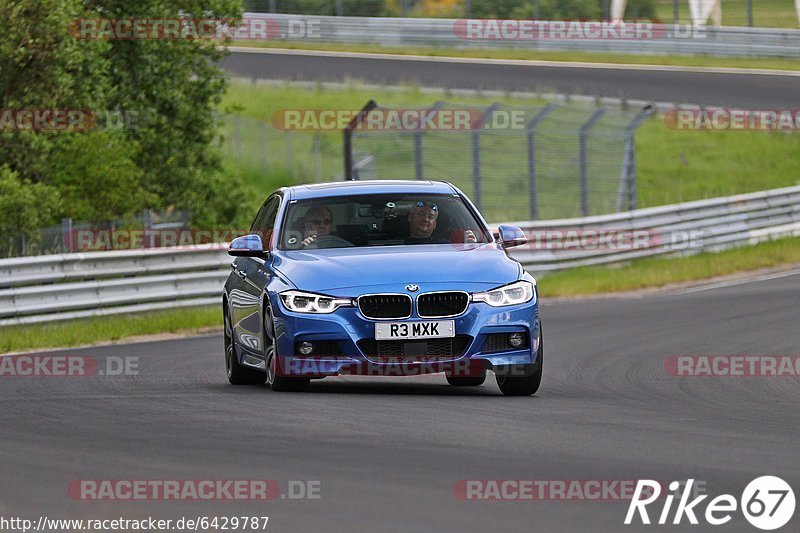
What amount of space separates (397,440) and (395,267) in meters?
2.40

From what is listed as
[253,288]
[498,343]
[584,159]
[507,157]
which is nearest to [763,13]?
[507,157]

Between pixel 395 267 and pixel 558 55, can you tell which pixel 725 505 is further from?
pixel 558 55

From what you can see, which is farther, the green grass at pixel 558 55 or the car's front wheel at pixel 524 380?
the green grass at pixel 558 55

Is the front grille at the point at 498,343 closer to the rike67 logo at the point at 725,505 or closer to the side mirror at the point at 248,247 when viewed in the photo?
the side mirror at the point at 248,247

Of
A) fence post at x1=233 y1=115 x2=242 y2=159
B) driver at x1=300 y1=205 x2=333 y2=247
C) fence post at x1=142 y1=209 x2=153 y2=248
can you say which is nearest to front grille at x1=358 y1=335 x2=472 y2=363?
driver at x1=300 y1=205 x2=333 y2=247

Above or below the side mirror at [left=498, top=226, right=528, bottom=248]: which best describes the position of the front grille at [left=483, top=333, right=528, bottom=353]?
below

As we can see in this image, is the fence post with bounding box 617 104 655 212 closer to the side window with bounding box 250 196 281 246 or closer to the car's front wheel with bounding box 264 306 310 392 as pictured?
the side window with bounding box 250 196 281 246

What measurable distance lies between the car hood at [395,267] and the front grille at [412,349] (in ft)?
1.27

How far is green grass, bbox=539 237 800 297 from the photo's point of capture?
944 inches

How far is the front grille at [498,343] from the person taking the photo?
1087 centimetres

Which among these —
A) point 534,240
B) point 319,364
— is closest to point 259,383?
point 319,364

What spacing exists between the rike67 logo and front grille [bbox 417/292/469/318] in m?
3.57

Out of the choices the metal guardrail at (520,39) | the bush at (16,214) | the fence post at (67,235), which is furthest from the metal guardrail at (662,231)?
the metal guardrail at (520,39)

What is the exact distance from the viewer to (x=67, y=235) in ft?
70.8
